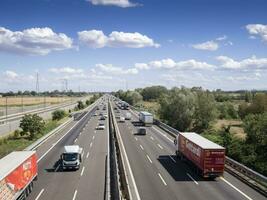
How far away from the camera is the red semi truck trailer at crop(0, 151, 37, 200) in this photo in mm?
23403

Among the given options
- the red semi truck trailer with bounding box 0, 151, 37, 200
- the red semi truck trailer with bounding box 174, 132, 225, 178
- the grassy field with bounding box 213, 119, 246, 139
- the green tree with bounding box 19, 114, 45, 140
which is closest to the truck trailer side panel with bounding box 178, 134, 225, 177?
the red semi truck trailer with bounding box 174, 132, 225, 178

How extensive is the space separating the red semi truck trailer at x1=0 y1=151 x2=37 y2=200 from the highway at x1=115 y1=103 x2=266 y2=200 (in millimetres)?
8318

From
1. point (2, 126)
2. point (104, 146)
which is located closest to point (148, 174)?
point (104, 146)

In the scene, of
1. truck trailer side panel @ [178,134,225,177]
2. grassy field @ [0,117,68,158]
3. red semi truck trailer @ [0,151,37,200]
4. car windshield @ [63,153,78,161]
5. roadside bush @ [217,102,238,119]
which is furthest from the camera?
roadside bush @ [217,102,238,119]

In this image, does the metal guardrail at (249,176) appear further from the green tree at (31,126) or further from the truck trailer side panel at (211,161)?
the green tree at (31,126)

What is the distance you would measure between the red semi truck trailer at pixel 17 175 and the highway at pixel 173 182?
832 cm

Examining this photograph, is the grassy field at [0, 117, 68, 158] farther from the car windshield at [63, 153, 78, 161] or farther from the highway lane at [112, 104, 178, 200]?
the highway lane at [112, 104, 178, 200]

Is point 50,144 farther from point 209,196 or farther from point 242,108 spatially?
point 242,108

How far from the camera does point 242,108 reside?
4274 inches

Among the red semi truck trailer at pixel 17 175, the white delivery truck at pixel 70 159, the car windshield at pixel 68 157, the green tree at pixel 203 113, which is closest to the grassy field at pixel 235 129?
the green tree at pixel 203 113

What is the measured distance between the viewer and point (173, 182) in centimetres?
3309

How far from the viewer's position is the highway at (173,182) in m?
29.1

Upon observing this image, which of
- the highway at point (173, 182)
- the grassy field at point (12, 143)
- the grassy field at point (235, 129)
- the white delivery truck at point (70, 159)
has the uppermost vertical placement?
the white delivery truck at point (70, 159)

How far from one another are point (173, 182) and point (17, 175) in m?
13.3
